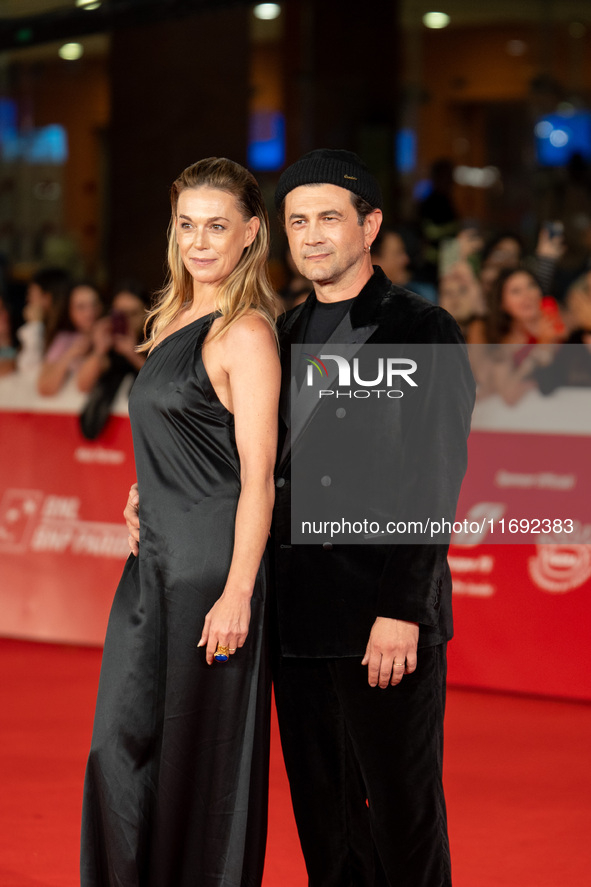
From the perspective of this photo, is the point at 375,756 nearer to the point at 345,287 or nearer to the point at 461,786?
the point at 345,287

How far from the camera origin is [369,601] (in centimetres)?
268

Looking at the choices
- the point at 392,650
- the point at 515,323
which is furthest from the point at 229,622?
the point at 515,323

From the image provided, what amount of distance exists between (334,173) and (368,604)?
38.2 inches

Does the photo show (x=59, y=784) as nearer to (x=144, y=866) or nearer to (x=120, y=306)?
(x=144, y=866)

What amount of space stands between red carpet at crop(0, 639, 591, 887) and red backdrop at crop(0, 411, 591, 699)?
0.17 metres

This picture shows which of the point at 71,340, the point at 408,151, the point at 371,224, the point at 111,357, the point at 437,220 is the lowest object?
the point at 371,224

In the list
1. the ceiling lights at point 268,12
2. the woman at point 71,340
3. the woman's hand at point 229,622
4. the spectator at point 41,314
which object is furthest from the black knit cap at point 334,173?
the ceiling lights at point 268,12

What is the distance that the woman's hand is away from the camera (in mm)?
2572

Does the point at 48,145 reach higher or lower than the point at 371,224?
higher

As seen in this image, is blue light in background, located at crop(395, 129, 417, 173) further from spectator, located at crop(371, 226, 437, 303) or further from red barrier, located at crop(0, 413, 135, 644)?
red barrier, located at crop(0, 413, 135, 644)

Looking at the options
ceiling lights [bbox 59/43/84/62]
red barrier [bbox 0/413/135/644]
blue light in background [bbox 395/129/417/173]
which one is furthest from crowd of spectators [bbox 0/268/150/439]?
ceiling lights [bbox 59/43/84/62]

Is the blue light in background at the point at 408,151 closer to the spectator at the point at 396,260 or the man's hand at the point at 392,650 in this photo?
the spectator at the point at 396,260

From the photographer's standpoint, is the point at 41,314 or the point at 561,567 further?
the point at 41,314

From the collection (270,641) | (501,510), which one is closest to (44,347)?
(501,510)
